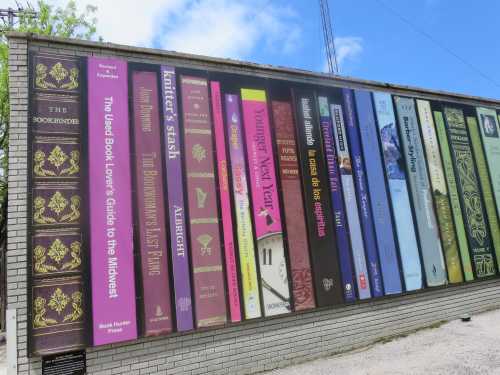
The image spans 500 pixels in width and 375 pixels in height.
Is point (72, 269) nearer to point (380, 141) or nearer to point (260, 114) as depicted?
point (260, 114)

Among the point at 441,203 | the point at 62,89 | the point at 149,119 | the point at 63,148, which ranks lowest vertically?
the point at 441,203

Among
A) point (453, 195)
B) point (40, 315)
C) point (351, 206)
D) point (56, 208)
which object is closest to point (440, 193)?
point (453, 195)

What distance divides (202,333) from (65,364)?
1.86 m

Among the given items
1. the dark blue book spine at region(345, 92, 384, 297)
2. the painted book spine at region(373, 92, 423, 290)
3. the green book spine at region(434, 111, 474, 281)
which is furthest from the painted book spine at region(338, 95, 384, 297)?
the green book spine at region(434, 111, 474, 281)

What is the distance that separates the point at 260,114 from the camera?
6.89 meters

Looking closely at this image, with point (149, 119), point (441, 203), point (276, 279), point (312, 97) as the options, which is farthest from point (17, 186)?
point (441, 203)

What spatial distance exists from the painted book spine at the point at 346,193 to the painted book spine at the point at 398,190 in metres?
1.00

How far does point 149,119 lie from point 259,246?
8.93 ft

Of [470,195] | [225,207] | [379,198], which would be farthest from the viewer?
[470,195]

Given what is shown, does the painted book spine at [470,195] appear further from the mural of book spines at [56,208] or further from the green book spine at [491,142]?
the mural of book spines at [56,208]

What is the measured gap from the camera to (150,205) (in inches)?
224

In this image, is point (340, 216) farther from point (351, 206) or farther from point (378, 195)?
point (378, 195)

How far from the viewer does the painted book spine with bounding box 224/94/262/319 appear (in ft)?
19.9

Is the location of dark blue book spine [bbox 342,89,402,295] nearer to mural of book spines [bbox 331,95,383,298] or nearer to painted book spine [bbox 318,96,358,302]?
mural of book spines [bbox 331,95,383,298]
